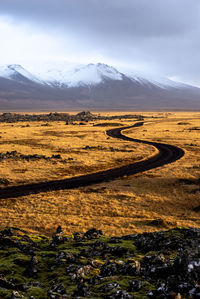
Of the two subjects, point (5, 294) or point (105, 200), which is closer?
point (5, 294)

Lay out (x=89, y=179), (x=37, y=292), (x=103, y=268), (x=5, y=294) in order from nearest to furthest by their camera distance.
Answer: (x=5, y=294) < (x=37, y=292) < (x=103, y=268) < (x=89, y=179)

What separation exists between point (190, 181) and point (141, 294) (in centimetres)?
2998

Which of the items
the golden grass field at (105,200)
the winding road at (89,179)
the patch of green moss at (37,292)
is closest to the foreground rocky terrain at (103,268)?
the patch of green moss at (37,292)

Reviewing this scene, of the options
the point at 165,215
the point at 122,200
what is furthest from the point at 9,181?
the point at 165,215

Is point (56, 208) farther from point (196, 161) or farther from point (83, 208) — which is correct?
point (196, 161)

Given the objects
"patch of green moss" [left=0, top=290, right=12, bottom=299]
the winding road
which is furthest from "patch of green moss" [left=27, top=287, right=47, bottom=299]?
the winding road

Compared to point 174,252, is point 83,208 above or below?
below

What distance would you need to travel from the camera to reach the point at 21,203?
1103 inches

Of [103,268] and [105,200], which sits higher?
[103,268]

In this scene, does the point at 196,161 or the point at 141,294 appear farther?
the point at 196,161

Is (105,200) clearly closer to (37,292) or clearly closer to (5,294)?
(37,292)

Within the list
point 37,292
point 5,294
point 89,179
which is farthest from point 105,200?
point 5,294

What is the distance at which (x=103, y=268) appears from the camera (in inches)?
424

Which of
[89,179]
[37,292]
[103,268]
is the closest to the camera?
[37,292]
